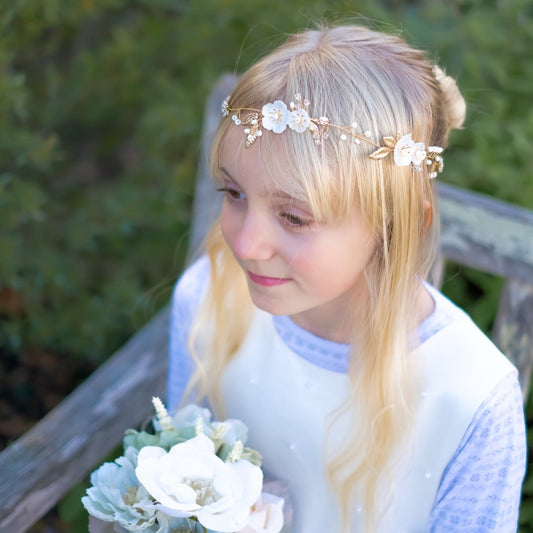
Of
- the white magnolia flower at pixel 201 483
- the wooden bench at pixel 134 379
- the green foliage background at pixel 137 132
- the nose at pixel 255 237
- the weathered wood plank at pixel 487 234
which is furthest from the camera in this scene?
the green foliage background at pixel 137 132

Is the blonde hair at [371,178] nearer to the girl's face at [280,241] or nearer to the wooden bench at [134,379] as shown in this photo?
the girl's face at [280,241]

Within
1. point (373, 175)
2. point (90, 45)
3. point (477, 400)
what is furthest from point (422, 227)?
point (90, 45)

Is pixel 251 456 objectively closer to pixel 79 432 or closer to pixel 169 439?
pixel 169 439

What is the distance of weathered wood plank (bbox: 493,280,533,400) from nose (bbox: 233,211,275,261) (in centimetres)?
69

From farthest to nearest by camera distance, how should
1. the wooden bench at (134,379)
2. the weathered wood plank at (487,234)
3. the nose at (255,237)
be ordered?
the weathered wood plank at (487,234)
the wooden bench at (134,379)
the nose at (255,237)

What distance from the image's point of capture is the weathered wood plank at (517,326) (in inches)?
61.4

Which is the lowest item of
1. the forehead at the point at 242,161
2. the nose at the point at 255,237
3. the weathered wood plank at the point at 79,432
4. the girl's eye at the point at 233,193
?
the weathered wood plank at the point at 79,432

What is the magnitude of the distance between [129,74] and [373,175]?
4.74 feet

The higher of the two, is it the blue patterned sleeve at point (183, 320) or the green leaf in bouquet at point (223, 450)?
the green leaf in bouquet at point (223, 450)

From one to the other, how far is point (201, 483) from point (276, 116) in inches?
22.6

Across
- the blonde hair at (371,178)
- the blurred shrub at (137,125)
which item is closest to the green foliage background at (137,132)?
the blurred shrub at (137,125)

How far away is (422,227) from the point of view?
4.03ft

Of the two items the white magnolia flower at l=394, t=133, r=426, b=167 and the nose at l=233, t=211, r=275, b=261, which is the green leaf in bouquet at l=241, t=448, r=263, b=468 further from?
the white magnolia flower at l=394, t=133, r=426, b=167

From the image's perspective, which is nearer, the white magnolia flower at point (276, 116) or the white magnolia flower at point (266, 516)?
the white magnolia flower at point (276, 116)
